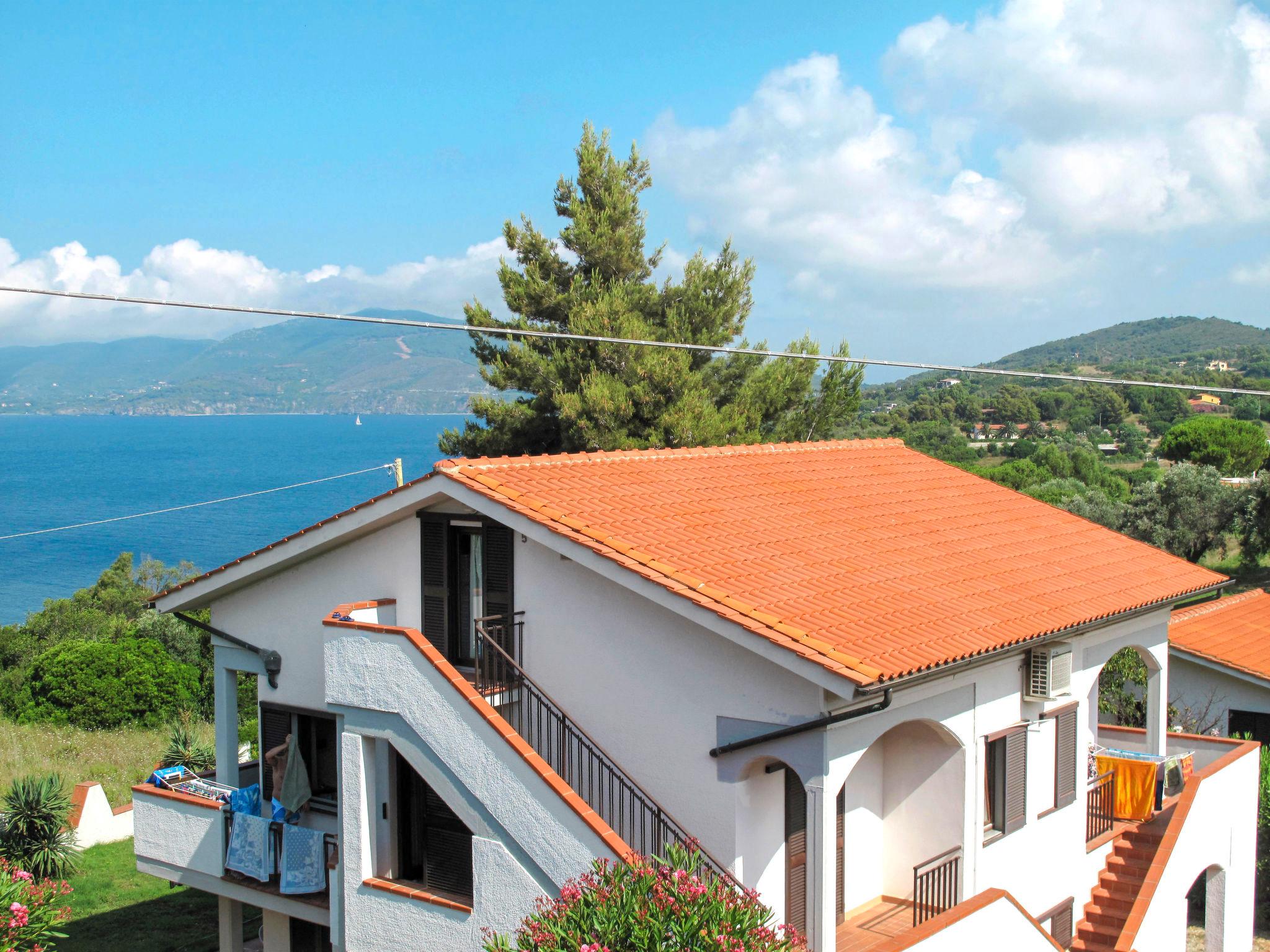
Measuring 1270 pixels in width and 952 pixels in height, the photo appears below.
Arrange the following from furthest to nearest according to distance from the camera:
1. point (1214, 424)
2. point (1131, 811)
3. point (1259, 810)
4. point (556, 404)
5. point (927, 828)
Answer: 1. point (1214, 424)
2. point (556, 404)
3. point (1259, 810)
4. point (1131, 811)
5. point (927, 828)

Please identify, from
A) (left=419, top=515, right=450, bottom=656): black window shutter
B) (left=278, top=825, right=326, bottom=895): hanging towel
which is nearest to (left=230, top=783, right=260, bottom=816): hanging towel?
(left=278, top=825, right=326, bottom=895): hanging towel

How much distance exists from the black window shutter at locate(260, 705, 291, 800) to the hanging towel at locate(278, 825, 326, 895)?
53.6 inches

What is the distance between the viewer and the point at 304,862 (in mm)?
12352

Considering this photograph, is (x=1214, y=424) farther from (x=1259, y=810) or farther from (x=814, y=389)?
(x=1259, y=810)

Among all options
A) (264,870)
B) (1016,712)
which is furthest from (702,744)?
(264,870)

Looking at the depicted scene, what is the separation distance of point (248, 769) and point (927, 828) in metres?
9.50

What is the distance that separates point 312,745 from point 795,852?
6100 millimetres

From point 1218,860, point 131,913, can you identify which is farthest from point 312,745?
point 1218,860

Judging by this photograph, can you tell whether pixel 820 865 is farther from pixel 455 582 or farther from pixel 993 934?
pixel 455 582

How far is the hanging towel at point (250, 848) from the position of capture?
41.8 ft

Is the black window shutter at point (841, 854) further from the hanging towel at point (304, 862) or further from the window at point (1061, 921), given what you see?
the hanging towel at point (304, 862)

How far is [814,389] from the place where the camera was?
102ft

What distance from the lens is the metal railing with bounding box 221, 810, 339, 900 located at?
12.2 meters

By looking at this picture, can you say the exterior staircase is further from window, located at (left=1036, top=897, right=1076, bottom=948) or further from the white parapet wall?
the white parapet wall
